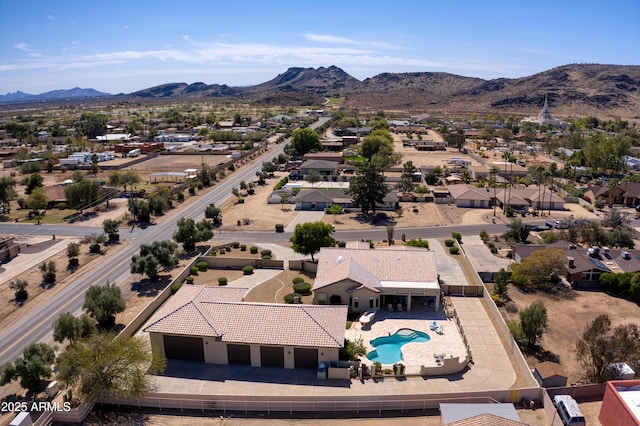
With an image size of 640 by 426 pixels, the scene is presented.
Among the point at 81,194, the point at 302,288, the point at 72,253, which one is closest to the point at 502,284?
the point at 302,288

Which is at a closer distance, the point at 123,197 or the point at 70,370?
the point at 70,370

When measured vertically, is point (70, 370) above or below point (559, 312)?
above

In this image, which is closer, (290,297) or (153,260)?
(290,297)

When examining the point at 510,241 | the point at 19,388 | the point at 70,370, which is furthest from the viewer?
the point at 510,241

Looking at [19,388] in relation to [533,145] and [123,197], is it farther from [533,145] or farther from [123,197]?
[533,145]

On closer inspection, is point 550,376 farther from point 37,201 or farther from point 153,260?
point 37,201

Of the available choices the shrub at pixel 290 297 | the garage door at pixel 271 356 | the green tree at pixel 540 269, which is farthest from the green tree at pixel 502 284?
the garage door at pixel 271 356

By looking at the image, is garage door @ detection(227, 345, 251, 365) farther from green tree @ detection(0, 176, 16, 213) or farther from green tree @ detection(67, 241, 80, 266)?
green tree @ detection(0, 176, 16, 213)

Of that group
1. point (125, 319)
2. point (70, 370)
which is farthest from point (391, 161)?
point (70, 370)
